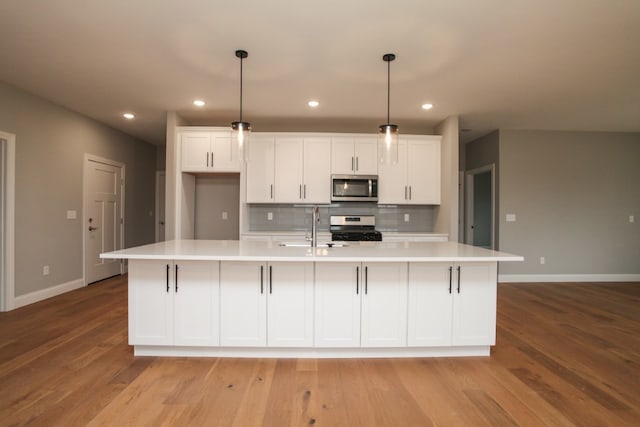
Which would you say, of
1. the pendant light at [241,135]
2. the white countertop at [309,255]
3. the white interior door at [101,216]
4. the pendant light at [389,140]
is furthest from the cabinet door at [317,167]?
the white interior door at [101,216]

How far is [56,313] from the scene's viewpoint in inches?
135

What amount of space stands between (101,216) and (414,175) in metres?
4.80

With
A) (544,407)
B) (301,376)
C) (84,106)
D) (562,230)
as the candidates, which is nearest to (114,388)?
(301,376)

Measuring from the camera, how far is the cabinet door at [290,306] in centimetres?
241

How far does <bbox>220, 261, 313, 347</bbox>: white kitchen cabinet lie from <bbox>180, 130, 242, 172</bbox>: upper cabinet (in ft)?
7.84

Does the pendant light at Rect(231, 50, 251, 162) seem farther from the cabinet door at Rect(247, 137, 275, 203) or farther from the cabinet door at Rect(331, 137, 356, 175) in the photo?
the cabinet door at Rect(331, 137, 356, 175)

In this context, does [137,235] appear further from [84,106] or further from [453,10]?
[453,10]

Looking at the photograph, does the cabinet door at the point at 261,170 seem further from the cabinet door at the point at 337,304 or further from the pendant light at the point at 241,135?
the cabinet door at the point at 337,304

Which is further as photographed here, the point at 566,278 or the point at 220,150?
the point at 566,278

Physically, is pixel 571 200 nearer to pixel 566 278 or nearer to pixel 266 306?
pixel 566 278

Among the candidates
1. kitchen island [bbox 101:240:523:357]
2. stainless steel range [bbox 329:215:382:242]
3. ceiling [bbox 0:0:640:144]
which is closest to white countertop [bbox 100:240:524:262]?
kitchen island [bbox 101:240:523:357]

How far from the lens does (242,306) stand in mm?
2408

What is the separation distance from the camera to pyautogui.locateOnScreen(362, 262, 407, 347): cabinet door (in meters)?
2.41

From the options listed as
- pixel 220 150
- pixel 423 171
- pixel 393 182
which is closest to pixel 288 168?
pixel 220 150
